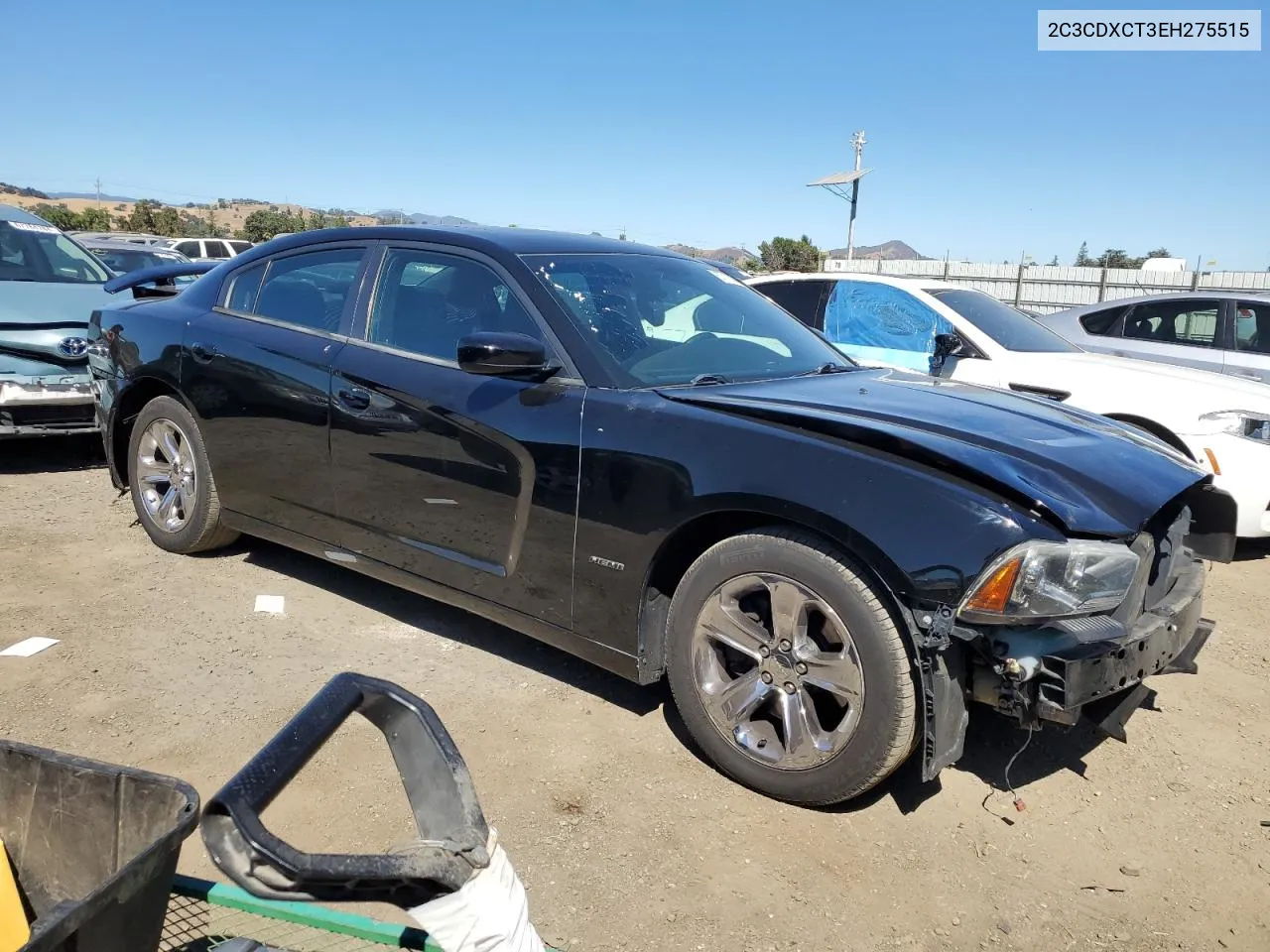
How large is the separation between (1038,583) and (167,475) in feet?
13.5

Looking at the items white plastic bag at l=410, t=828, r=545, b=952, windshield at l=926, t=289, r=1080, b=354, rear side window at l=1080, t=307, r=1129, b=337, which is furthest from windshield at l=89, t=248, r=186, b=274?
white plastic bag at l=410, t=828, r=545, b=952

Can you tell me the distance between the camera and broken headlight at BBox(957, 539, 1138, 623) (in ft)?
8.04

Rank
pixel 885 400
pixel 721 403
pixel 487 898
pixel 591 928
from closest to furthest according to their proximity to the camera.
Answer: pixel 487 898 → pixel 591 928 → pixel 721 403 → pixel 885 400

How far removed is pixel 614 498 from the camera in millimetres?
3072

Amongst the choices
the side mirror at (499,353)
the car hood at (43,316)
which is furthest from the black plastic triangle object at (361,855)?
the car hood at (43,316)

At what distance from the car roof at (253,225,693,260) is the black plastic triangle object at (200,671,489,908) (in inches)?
101

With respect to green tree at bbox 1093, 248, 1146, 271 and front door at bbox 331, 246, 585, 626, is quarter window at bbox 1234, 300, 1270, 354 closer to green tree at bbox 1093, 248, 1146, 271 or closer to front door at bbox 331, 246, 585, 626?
front door at bbox 331, 246, 585, 626

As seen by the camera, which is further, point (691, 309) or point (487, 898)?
point (691, 309)

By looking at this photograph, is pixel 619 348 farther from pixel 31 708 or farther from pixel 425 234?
pixel 31 708

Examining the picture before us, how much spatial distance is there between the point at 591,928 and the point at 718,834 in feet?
→ 1.70

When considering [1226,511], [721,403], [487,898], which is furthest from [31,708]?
[1226,511]

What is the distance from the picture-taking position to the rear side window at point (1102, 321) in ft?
28.2

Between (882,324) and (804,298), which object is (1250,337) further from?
(804,298)

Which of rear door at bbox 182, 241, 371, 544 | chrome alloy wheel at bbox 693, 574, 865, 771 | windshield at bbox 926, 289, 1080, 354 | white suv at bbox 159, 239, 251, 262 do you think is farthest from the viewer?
white suv at bbox 159, 239, 251, 262
